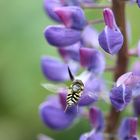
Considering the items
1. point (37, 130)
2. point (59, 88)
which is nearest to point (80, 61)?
point (59, 88)

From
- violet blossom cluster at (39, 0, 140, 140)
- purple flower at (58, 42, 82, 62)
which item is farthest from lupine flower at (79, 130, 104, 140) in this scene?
purple flower at (58, 42, 82, 62)

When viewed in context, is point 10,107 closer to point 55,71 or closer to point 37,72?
point 37,72

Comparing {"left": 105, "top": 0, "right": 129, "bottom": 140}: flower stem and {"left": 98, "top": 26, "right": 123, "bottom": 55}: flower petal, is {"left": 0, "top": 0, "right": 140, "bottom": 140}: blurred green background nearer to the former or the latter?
{"left": 105, "top": 0, "right": 129, "bottom": 140}: flower stem

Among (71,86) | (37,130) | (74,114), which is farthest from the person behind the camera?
(37,130)

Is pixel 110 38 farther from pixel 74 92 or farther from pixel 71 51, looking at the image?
pixel 71 51

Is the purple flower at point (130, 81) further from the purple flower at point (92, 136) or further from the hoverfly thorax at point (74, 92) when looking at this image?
the purple flower at point (92, 136)

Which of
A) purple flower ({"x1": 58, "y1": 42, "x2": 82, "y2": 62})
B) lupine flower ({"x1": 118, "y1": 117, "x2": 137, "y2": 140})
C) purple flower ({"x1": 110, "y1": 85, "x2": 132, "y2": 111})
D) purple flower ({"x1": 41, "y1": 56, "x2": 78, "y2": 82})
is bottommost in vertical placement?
lupine flower ({"x1": 118, "y1": 117, "x2": 137, "y2": 140})

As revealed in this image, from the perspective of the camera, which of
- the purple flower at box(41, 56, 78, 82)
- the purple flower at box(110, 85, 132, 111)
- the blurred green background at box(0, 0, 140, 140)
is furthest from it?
the blurred green background at box(0, 0, 140, 140)
